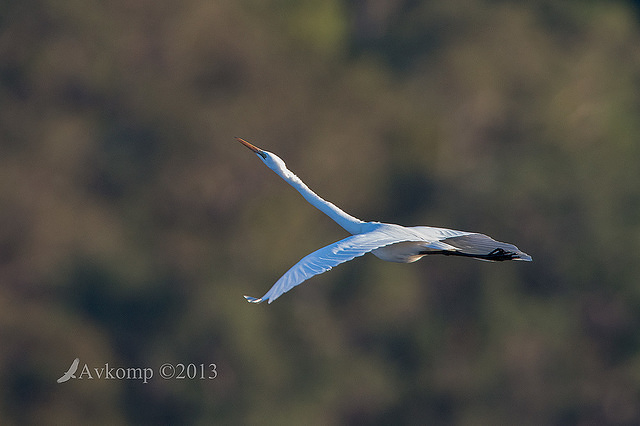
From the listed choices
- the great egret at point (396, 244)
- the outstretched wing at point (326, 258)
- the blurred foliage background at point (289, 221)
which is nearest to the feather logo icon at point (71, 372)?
the blurred foliage background at point (289, 221)

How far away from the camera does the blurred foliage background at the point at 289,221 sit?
11.6m

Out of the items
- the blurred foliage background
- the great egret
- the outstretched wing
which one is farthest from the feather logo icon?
the outstretched wing

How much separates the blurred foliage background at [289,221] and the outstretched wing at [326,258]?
628 cm

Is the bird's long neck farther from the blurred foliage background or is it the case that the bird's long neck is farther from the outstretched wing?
the blurred foliage background

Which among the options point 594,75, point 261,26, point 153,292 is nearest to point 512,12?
point 594,75

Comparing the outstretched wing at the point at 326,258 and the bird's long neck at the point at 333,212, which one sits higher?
the bird's long neck at the point at 333,212

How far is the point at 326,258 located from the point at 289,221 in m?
7.44

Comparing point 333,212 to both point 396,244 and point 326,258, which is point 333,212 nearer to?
point 396,244

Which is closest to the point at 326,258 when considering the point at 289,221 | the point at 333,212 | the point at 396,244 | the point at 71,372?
the point at 396,244

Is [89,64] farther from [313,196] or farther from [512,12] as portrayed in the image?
[313,196]

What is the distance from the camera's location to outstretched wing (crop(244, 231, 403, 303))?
14.9ft

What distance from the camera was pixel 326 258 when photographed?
4.83 metres

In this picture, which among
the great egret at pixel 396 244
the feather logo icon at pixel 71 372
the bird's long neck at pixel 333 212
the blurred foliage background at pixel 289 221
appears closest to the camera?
the great egret at pixel 396 244

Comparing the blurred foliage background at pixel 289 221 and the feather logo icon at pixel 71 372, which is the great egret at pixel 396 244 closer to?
the blurred foliage background at pixel 289 221
